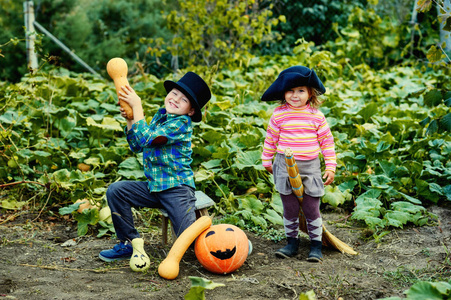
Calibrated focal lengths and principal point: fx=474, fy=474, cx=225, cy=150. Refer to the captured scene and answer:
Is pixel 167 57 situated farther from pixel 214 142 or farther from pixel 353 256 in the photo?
pixel 353 256

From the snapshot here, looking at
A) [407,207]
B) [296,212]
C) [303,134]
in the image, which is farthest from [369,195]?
[303,134]

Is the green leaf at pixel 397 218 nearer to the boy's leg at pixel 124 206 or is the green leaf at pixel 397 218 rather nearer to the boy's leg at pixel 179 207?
the boy's leg at pixel 179 207

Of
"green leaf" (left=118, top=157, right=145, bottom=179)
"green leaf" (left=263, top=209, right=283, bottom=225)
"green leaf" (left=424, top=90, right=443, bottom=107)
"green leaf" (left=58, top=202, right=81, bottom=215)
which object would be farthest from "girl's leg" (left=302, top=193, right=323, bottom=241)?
"green leaf" (left=58, top=202, right=81, bottom=215)

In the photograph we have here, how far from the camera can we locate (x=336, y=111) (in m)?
4.83

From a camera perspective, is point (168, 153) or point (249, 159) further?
point (249, 159)

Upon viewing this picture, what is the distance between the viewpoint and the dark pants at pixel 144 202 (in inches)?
109

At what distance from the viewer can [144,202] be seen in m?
2.84

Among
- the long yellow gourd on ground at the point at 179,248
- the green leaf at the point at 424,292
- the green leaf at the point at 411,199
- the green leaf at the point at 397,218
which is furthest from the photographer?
the green leaf at the point at 411,199

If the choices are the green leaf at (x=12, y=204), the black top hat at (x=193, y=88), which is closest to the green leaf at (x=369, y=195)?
the black top hat at (x=193, y=88)

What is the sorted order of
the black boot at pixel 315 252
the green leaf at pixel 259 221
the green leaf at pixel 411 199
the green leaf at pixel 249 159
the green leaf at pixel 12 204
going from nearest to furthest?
the black boot at pixel 315 252 → the green leaf at pixel 259 221 → the green leaf at pixel 411 199 → the green leaf at pixel 12 204 → the green leaf at pixel 249 159

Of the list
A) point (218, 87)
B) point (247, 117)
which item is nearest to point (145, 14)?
point (218, 87)

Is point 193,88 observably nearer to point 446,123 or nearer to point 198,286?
point 198,286

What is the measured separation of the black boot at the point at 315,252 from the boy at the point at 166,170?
2.44 feet

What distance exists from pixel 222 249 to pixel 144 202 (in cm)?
58
